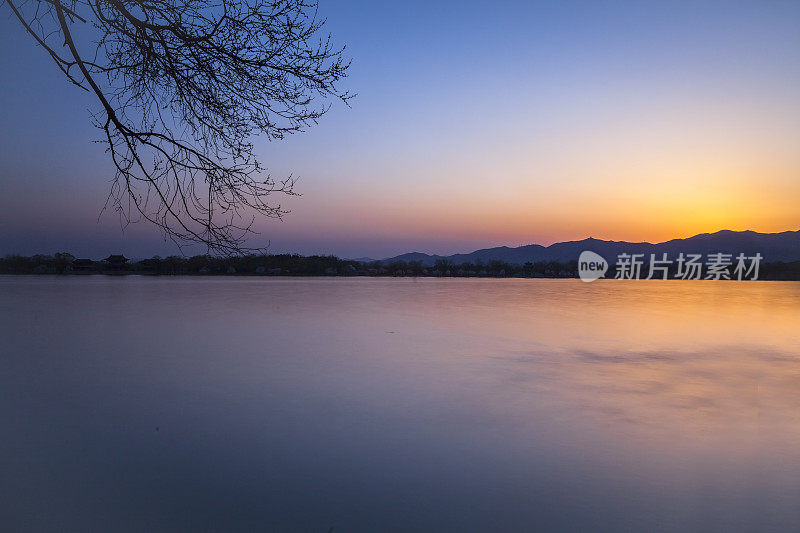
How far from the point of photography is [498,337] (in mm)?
6801

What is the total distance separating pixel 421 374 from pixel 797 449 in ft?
8.54

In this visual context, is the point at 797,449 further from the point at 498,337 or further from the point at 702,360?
the point at 498,337

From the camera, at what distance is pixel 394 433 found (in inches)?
123

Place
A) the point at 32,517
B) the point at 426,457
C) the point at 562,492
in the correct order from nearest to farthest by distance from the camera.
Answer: the point at 32,517 < the point at 562,492 < the point at 426,457

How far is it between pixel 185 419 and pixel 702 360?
15.8ft

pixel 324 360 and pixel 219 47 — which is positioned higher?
pixel 219 47

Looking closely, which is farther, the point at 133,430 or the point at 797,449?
the point at 133,430

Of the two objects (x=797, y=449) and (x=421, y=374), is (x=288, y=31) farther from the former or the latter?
(x=797, y=449)

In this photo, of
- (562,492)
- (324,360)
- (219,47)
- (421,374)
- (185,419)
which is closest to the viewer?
(562,492)

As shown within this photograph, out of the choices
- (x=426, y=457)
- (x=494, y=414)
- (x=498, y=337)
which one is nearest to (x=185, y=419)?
(x=426, y=457)

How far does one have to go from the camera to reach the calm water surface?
7.18 feet

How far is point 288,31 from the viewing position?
10.0 ft

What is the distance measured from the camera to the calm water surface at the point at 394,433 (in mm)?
2188

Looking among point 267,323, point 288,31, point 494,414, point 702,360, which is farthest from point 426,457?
point 267,323
